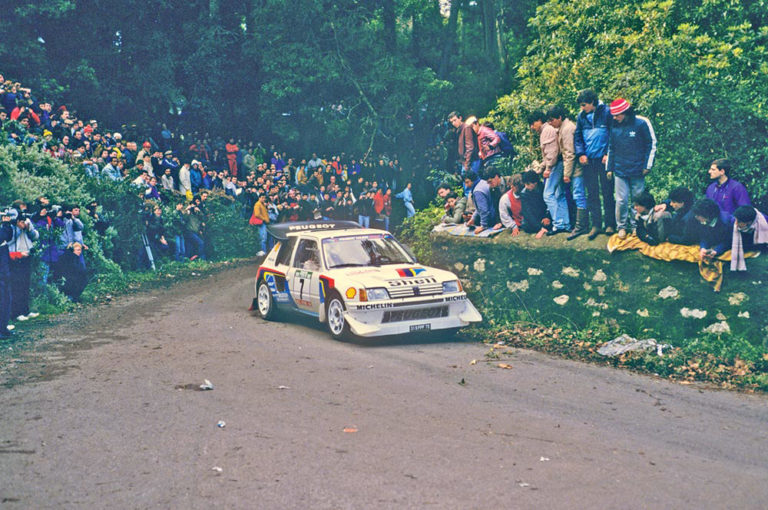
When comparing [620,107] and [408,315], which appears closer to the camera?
[620,107]

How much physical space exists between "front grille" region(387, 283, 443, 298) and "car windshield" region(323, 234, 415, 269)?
4.08 ft

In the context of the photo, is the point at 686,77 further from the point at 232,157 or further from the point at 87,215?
the point at 232,157

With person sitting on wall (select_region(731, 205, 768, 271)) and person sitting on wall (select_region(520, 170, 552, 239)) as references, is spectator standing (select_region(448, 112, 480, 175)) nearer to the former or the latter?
person sitting on wall (select_region(520, 170, 552, 239))

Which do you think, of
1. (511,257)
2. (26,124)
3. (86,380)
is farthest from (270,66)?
(86,380)

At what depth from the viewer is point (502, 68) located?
93.2 ft

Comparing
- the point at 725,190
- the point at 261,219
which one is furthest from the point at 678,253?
the point at 261,219

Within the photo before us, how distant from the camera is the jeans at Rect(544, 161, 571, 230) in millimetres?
12375

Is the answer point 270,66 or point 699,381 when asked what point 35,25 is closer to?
point 270,66

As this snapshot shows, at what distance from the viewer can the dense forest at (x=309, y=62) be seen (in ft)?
56.3

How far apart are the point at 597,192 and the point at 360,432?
20.3 ft

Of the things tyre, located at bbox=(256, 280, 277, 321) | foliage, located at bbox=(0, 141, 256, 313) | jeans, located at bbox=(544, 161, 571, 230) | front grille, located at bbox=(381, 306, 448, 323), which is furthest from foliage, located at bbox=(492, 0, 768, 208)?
foliage, located at bbox=(0, 141, 256, 313)

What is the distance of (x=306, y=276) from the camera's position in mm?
13203

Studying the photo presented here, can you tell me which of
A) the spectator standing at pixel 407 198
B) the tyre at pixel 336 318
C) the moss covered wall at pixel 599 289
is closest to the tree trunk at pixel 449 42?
the spectator standing at pixel 407 198

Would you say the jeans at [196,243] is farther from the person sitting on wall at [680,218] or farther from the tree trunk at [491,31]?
the person sitting on wall at [680,218]
